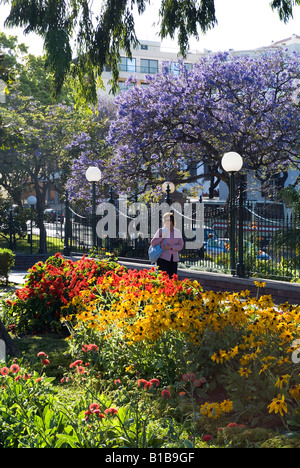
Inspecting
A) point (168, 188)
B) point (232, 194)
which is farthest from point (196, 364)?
point (168, 188)

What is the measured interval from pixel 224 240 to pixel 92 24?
6.59 meters

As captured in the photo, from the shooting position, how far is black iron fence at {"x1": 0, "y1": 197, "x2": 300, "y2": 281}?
1151 cm

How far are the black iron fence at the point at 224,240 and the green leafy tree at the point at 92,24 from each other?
4212mm

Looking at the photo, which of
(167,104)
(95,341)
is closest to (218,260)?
(95,341)

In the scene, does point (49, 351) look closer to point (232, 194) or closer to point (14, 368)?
point (14, 368)

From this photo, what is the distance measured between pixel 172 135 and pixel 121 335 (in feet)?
51.0

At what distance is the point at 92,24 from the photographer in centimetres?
778

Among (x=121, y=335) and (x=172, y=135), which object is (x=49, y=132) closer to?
(x=172, y=135)

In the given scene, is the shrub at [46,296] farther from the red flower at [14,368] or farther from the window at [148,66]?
the window at [148,66]

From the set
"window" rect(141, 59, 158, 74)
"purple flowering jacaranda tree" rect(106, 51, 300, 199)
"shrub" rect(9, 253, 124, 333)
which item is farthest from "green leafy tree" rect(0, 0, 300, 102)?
"window" rect(141, 59, 158, 74)

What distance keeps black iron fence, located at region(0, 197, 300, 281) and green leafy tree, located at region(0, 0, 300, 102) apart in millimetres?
4212

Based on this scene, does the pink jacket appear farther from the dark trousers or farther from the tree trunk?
the tree trunk

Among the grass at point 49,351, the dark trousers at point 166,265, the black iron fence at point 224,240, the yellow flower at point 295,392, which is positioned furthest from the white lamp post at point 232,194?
the yellow flower at point 295,392
